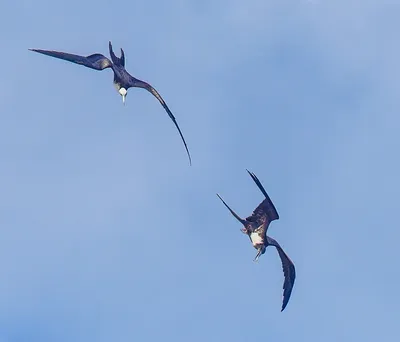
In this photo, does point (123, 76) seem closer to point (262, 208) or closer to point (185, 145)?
point (185, 145)

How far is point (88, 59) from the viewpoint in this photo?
153 feet

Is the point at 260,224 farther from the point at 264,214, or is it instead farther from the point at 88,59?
the point at 88,59

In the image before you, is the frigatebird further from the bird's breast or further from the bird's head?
the bird's breast

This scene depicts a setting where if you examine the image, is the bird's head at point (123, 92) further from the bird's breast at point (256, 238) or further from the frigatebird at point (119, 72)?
the bird's breast at point (256, 238)

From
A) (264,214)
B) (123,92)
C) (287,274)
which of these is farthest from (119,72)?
(287,274)

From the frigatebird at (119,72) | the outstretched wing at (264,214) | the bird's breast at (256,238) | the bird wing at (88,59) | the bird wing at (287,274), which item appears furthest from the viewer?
the bird wing at (287,274)

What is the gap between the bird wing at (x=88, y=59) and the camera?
43.9 m

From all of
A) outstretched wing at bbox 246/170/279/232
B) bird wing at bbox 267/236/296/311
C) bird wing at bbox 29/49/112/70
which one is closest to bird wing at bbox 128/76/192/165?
bird wing at bbox 29/49/112/70

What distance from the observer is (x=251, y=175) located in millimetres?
45594

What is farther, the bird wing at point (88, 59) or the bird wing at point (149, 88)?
the bird wing at point (149, 88)

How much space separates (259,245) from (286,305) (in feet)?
14.8

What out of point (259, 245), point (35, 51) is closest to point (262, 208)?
point (259, 245)

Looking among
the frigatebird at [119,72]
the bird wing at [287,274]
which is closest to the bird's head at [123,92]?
the frigatebird at [119,72]

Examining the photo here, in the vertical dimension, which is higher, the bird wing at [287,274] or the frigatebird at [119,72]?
the frigatebird at [119,72]
